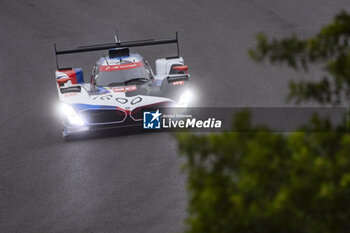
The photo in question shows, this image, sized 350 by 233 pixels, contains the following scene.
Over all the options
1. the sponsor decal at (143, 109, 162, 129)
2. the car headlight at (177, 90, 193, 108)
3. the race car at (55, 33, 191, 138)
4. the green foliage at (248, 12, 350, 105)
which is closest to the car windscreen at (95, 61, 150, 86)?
the race car at (55, 33, 191, 138)

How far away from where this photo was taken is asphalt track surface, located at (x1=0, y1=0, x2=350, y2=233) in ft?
28.5

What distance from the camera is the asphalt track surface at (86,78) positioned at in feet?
28.5

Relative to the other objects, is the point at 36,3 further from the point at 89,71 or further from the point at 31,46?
the point at 89,71

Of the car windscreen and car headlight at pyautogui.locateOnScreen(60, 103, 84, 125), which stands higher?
the car windscreen

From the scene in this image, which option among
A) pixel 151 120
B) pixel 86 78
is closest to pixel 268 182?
pixel 151 120

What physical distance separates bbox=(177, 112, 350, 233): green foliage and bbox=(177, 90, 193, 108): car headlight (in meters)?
8.55

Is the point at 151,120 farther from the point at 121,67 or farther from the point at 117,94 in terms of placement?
the point at 121,67

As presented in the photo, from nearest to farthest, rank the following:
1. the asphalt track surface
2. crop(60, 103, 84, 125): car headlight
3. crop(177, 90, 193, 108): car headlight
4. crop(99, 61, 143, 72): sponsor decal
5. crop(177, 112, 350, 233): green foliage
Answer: crop(177, 112, 350, 233): green foliage < the asphalt track surface < crop(60, 103, 84, 125): car headlight < crop(177, 90, 193, 108): car headlight < crop(99, 61, 143, 72): sponsor decal

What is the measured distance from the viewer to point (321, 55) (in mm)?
3717

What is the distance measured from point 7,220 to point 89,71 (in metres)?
10.1

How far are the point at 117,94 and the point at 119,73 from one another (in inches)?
35.5

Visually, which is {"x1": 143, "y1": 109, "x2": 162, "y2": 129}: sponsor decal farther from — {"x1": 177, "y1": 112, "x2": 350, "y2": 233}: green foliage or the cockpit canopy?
{"x1": 177, "y1": 112, "x2": 350, "y2": 233}: green foliage

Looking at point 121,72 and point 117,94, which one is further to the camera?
point 121,72

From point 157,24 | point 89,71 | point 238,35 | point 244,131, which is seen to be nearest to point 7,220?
point 244,131
